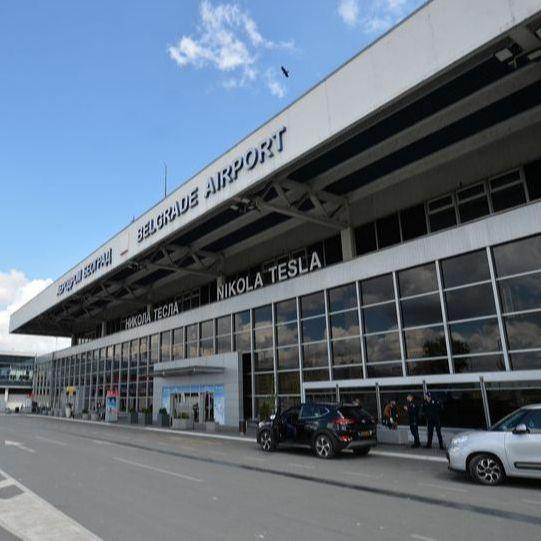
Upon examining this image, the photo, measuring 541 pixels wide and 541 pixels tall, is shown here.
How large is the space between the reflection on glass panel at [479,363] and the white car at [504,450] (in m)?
7.52

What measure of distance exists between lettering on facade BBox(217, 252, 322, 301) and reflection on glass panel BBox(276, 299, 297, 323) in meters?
1.37

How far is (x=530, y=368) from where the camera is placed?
16.0 metres

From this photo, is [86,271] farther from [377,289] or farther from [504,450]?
[504,450]

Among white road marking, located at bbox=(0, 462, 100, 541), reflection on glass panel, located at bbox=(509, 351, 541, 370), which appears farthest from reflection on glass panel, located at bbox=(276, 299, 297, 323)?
white road marking, located at bbox=(0, 462, 100, 541)

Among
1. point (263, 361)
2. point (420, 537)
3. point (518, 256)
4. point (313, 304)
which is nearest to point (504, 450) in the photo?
point (420, 537)

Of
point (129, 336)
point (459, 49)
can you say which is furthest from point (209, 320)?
point (459, 49)

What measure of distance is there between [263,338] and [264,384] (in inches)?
95.5

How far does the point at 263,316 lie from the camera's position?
90.1 feet

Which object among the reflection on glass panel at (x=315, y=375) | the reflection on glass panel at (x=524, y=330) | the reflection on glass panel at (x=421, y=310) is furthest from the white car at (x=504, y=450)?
the reflection on glass panel at (x=315, y=375)

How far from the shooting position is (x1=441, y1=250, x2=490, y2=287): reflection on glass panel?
1784 cm

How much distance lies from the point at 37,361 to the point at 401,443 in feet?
199

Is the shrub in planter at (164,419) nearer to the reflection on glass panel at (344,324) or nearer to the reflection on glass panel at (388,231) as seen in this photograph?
the reflection on glass panel at (344,324)

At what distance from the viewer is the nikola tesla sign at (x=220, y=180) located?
22219 millimetres

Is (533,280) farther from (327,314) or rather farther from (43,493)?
(43,493)
